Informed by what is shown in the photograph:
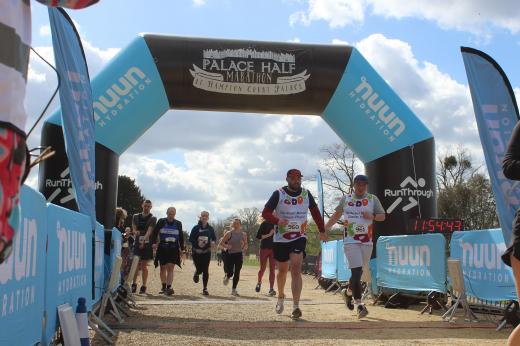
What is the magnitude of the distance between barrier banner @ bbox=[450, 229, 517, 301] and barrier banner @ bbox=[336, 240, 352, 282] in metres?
4.91

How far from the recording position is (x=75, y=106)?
612cm

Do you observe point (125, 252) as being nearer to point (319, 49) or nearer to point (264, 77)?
point (264, 77)

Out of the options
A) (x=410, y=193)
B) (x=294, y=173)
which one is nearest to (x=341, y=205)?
(x=294, y=173)

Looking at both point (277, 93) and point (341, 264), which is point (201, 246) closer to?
point (341, 264)

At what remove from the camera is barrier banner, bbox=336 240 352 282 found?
12.9m

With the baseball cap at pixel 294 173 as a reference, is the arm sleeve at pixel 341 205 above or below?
below

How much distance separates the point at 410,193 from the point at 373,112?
1716 mm

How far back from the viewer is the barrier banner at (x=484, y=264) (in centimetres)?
691

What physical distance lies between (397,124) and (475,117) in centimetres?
445

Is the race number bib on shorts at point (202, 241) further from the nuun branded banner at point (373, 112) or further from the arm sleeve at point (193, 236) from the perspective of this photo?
the nuun branded banner at point (373, 112)

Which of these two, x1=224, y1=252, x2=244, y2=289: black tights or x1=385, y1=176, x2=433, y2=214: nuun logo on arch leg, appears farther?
x1=224, y1=252, x2=244, y2=289: black tights

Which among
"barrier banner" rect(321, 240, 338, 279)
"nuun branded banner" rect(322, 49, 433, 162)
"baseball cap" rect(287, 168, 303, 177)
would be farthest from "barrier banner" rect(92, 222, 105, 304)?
"barrier banner" rect(321, 240, 338, 279)

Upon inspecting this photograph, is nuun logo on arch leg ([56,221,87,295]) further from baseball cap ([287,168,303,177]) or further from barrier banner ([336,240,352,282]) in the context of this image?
barrier banner ([336,240,352,282])

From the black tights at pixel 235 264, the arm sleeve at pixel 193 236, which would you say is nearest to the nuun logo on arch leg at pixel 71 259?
the arm sleeve at pixel 193 236
